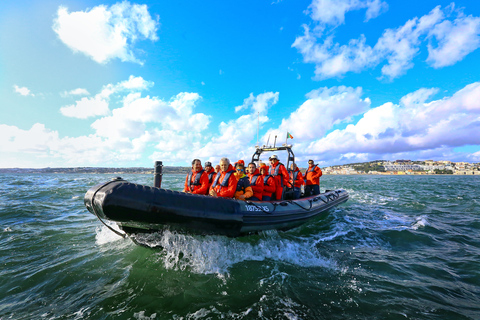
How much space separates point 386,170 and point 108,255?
493 feet

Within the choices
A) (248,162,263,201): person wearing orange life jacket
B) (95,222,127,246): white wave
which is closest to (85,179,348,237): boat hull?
(248,162,263,201): person wearing orange life jacket

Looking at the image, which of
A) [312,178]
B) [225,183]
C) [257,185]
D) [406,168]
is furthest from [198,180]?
[406,168]

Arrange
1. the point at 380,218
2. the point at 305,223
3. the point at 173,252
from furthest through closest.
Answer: the point at 380,218
the point at 305,223
the point at 173,252

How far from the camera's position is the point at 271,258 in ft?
14.9

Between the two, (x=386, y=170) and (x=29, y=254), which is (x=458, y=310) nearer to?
(x=29, y=254)

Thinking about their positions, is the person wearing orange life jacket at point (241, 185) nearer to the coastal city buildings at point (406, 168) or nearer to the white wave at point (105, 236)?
the white wave at point (105, 236)

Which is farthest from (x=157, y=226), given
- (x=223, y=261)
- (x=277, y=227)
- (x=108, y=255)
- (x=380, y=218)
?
(x=380, y=218)

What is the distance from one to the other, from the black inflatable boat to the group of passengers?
1.95 feet

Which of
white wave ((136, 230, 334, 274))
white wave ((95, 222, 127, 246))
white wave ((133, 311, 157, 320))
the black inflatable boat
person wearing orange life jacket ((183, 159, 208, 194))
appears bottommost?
white wave ((95, 222, 127, 246))

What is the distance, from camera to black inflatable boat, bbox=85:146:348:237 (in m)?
3.35

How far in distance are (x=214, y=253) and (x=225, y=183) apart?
1582mm

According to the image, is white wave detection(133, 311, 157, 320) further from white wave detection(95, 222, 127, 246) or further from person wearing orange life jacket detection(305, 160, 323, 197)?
person wearing orange life jacket detection(305, 160, 323, 197)

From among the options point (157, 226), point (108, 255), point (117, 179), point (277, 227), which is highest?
point (117, 179)

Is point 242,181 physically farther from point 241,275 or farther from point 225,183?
point 241,275
